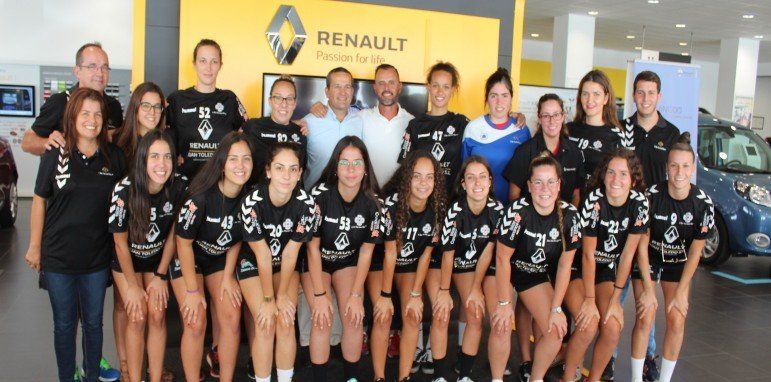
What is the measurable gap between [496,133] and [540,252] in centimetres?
83

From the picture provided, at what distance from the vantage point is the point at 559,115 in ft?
12.1

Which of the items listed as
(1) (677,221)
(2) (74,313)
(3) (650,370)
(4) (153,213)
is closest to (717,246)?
(3) (650,370)

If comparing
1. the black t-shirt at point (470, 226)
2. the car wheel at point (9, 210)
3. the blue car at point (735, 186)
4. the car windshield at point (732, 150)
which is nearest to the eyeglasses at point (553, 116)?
the black t-shirt at point (470, 226)

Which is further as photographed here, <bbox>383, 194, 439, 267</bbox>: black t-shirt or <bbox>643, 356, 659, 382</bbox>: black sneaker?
<bbox>643, 356, 659, 382</bbox>: black sneaker

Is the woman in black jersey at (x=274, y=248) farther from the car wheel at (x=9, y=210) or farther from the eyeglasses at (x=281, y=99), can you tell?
the car wheel at (x=9, y=210)

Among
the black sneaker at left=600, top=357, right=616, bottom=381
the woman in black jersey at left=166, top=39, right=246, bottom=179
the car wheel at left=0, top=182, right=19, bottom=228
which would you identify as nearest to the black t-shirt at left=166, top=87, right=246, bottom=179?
Result: the woman in black jersey at left=166, top=39, right=246, bottom=179

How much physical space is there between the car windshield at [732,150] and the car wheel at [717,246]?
0.68 meters

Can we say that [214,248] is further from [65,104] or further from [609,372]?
[609,372]

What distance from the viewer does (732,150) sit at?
293 inches

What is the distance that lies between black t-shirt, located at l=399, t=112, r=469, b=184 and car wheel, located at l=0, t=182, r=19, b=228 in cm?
612

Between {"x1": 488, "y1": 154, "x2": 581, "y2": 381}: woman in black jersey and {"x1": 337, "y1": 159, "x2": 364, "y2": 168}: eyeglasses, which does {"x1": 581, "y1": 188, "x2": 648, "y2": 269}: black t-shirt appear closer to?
{"x1": 488, "y1": 154, "x2": 581, "y2": 381}: woman in black jersey

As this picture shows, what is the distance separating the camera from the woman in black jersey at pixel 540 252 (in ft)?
11.1

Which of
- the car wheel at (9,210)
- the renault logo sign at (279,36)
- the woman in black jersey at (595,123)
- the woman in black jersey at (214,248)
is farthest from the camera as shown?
the car wheel at (9,210)

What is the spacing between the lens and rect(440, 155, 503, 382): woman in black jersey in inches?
137
